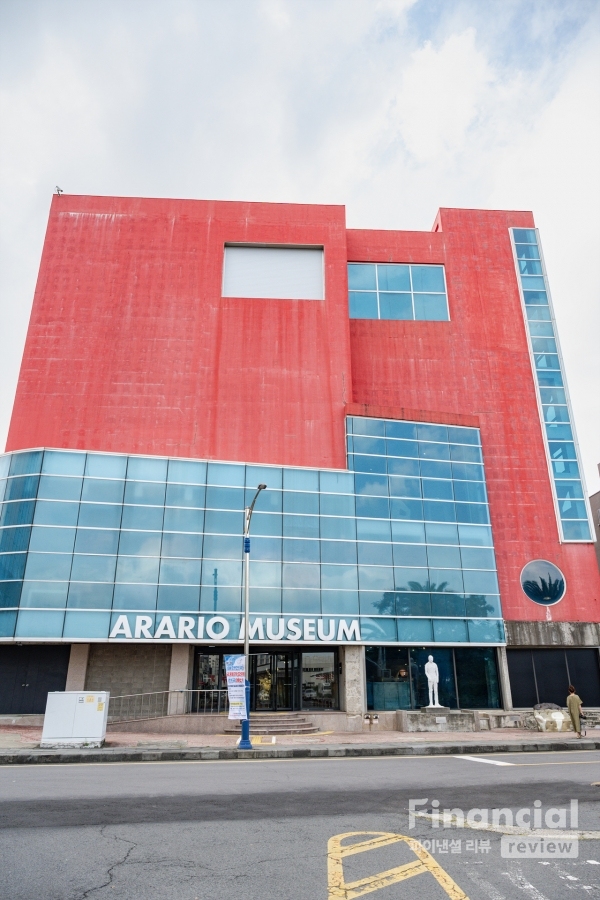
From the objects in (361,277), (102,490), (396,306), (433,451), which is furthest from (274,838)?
(361,277)

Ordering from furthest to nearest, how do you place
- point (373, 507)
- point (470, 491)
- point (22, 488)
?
1. point (470, 491)
2. point (373, 507)
3. point (22, 488)

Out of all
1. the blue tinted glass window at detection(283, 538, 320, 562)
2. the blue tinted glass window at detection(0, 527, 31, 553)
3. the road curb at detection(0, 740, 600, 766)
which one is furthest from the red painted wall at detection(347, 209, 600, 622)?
the blue tinted glass window at detection(0, 527, 31, 553)

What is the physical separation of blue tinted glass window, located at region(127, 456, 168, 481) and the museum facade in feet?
0.34

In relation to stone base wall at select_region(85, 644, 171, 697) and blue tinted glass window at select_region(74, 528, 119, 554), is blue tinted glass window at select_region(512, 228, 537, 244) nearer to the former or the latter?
blue tinted glass window at select_region(74, 528, 119, 554)

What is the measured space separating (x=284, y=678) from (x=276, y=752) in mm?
10788

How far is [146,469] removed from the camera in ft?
92.1

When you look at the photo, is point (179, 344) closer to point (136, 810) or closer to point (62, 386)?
point (62, 386)

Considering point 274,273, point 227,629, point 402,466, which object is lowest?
point 227,629

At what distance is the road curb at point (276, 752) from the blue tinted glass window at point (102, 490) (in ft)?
40.1

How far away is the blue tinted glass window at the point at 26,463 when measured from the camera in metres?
26.8

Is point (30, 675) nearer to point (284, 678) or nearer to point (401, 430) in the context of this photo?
point (284, 678)

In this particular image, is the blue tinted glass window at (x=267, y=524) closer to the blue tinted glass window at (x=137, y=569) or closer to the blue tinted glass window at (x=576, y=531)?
the blue tinted glass window at (x=137, y=569)

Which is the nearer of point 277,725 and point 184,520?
point 277,725

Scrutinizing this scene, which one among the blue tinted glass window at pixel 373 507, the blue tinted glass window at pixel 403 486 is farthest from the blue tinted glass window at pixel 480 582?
the blue tinted glass window at pixel 373 507
